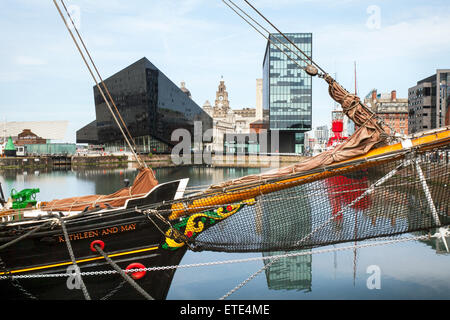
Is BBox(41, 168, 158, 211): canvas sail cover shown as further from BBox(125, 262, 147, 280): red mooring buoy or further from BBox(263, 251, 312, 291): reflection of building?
BBox(263, 251, 312, 291): reflection of building

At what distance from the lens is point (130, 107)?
2502 inches

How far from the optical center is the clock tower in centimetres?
14562

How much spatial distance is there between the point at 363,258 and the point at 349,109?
807 centimetres

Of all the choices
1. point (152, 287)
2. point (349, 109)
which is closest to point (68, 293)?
point (152, 287)

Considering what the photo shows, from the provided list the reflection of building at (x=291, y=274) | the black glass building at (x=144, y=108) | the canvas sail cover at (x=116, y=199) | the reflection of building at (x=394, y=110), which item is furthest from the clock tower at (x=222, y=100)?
the canvas sail cover at (x=116, y=199)

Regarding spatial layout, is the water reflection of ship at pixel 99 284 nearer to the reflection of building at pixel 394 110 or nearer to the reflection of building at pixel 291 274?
the reflection of building at pixel 291 274

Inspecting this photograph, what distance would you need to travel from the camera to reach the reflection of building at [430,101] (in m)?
64.7

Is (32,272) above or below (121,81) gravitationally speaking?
below

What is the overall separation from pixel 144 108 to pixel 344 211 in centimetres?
5986

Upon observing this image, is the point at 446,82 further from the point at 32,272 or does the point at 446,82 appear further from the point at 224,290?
→ the point at 32,272

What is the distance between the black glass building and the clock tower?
70.1m

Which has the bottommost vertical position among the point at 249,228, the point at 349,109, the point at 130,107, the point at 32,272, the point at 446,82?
the point at 32,272

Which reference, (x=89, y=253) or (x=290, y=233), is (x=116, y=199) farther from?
(x=290, y=233)

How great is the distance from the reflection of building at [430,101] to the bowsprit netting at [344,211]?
64180 millimetres
